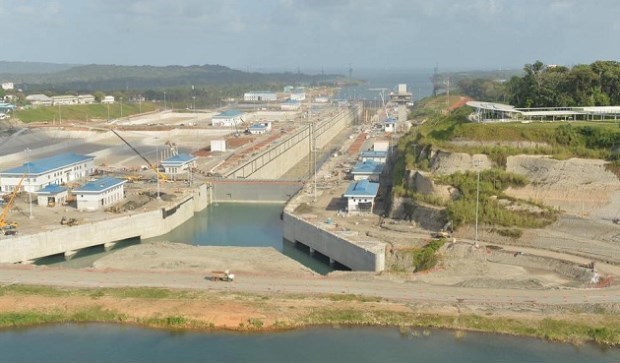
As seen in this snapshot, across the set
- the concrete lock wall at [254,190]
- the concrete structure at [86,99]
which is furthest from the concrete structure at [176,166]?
the concrete structure at [86,99]

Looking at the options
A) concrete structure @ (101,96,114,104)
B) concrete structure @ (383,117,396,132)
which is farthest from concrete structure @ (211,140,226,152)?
concrete structure @ (101,96,114,104)

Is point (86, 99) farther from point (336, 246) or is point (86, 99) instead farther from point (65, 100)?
point (336, 246)

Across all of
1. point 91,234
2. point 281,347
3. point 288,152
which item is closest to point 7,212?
point 91,234

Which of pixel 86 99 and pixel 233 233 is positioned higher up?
pixel 86 99

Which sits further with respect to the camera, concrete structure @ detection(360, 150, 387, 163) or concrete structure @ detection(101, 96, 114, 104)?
concrete structure @ detection(101, 96, 114, 104)

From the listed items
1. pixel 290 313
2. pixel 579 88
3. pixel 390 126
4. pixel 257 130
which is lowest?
pixel 290 313

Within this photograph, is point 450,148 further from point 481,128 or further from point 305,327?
point 305,327

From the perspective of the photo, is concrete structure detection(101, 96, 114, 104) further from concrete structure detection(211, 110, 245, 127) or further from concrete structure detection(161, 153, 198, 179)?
concrete structure detection(161, 153, 198, 179)
